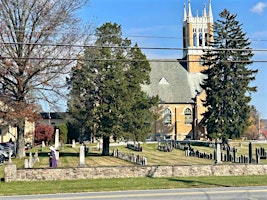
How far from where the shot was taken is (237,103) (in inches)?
2323

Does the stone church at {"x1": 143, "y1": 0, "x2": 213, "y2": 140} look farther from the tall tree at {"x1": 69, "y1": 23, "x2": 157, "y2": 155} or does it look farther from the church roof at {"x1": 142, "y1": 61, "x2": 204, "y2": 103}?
the tall tree at {"x1": 69, "y1": 23, "x2": 157, "y2": 155}

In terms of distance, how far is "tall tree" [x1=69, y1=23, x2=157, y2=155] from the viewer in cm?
3719

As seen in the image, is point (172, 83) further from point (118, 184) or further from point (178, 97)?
point (118, 184)

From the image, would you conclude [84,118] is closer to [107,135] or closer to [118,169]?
[107,135]

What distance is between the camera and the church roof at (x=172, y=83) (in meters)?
84.4

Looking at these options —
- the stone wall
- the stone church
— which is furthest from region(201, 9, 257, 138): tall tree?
the stone wall

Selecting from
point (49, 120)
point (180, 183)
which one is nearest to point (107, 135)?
point (180, 183)

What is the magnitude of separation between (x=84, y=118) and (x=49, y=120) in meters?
47.1

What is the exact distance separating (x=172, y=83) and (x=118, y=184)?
69.3m

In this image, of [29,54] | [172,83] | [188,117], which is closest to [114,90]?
[29,54]

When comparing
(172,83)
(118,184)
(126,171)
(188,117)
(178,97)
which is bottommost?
(118,184)

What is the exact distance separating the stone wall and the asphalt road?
4512mm

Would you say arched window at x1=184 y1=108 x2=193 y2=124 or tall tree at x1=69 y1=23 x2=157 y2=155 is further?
arched window at x1=184 y1=108 x2=193 y2=124

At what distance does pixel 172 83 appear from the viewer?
86125mm
